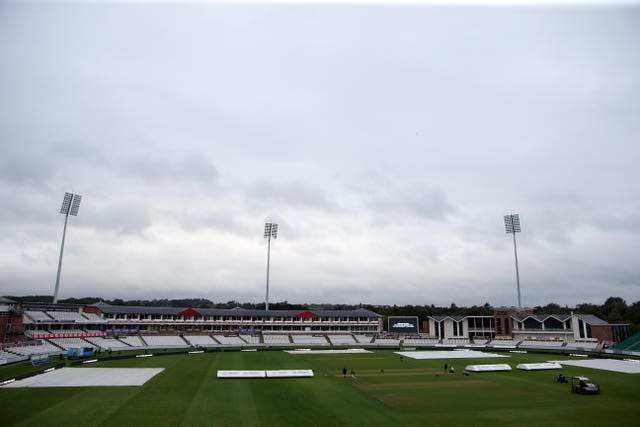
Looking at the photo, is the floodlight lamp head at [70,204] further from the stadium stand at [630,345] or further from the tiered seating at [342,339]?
the stadium stand at [630,345]

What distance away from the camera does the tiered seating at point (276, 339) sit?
106 m

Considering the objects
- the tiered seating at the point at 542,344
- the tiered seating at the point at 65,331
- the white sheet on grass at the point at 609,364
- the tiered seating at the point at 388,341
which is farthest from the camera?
the tiered seating at the point at 388,341

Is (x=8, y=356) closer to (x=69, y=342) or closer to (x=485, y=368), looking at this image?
(x=69, y=342)

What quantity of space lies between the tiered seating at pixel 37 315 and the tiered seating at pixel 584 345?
10890 centimetres

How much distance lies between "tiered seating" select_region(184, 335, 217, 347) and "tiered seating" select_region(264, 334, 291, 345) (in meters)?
13.5

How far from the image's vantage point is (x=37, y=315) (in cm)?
8519

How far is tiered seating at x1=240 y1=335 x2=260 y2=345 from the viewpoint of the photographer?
345ft

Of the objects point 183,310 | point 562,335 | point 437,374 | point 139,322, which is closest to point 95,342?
point 139,322

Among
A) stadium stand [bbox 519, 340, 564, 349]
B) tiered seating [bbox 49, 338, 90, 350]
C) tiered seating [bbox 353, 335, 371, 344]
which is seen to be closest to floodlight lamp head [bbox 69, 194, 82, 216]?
tiered seating [bbox 49, 338, 90, 350]

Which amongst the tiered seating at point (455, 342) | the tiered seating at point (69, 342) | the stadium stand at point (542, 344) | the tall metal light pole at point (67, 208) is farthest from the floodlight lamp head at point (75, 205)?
the stadium stand at point (542, 344)

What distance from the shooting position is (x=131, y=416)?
31328 millimetres

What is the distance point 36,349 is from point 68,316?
22.9 m

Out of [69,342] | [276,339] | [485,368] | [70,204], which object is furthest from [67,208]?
[485,368]

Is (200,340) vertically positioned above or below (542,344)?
below
